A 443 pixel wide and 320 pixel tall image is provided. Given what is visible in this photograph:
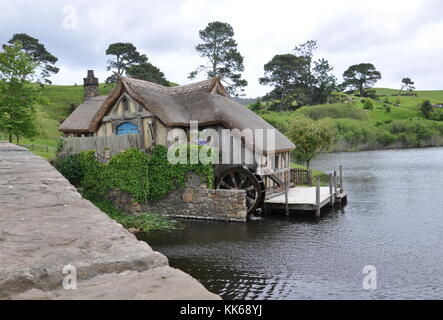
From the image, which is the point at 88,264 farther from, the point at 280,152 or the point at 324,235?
the point at 280,152

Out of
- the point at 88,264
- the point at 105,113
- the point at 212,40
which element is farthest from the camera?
the point at 212,40

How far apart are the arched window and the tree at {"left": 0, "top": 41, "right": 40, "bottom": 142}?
621 centimetres

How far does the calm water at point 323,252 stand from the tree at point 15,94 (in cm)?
1277

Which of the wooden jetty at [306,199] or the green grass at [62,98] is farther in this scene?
the green grass at [62,98]

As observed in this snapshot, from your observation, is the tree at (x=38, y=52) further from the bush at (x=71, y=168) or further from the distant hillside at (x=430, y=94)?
the distant hillside at (x=430, y=94)

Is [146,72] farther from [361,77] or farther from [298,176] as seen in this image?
[361,77]

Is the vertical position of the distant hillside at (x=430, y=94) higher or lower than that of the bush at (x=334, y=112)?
higher

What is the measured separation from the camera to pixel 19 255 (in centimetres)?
250

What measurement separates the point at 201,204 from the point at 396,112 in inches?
3076

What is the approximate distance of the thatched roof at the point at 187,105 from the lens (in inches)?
821

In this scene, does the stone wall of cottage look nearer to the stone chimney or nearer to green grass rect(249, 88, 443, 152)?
the stone chimney

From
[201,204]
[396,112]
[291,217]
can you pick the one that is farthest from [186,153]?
[396,112]

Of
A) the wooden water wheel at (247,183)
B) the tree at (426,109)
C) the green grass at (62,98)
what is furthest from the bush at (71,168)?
the tree at (426,109)

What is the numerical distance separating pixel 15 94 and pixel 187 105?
34.9 feet
